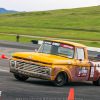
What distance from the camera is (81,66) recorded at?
9.38 metres

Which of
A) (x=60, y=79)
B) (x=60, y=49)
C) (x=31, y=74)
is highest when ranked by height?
(x=60, y=49)

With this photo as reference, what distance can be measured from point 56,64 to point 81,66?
135cm

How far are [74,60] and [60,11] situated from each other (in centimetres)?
8718

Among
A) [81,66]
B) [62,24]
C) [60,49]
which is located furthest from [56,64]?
[62,24]

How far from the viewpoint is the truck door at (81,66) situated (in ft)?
30.4

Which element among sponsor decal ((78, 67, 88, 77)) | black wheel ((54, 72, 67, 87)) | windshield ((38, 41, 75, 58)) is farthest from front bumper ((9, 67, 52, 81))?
sponsor decal ((78, 67, 88, 77))

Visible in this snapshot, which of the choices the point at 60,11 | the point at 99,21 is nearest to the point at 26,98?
the point at 99,21

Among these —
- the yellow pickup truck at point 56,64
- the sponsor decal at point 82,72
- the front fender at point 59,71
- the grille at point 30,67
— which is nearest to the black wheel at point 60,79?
the yellow pickup truck at point 56,64

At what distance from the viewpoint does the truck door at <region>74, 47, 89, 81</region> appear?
927cm

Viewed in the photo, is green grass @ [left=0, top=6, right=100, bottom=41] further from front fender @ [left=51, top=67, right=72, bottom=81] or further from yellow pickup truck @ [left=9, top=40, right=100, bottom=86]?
front fender @ [left=51, top=67, right=72, bottom=81]

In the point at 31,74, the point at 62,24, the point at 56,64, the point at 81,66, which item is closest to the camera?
the point at 56,64

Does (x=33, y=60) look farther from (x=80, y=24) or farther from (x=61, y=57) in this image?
(x=80, y=24)

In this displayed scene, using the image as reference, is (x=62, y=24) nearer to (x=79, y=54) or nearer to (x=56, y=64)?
(x=79, y=54)

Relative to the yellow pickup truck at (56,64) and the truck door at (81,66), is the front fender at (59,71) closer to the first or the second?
the yellow pickup truck at (56,64)
